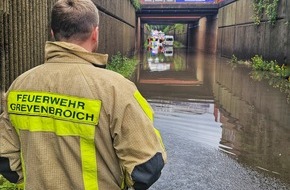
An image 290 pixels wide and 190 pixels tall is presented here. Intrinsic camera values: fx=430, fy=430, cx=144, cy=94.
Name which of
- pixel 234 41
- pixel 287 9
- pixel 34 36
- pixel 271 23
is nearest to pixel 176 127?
pixel 34 36

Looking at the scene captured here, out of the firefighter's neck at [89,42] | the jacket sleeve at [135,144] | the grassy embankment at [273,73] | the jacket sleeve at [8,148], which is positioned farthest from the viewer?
the grassy embankment at [273,73]

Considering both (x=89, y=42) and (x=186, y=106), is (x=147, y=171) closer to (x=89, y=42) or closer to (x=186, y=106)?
(x=89, y=42)

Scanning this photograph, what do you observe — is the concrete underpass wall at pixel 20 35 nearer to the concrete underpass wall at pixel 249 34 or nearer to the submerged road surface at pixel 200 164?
the submerged road surface at pixel 200 164

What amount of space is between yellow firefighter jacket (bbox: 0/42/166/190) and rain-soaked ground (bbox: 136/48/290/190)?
9.55 ft

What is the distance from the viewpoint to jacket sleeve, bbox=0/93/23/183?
2.05 metres

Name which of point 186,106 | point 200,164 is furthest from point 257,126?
point 200,164

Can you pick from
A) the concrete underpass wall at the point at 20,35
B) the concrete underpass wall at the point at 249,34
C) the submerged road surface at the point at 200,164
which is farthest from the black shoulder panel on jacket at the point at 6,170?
the concrete underpass wall at the point at 249,34

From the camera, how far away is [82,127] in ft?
5.99

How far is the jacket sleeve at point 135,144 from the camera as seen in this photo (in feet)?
5.98

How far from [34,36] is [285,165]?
12.6ft

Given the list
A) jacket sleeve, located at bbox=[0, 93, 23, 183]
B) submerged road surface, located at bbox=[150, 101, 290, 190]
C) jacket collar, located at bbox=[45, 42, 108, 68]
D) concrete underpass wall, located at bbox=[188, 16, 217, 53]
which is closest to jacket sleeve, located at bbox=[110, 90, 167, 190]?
jacket collar, located at bbox=[45, 42, 108, 68]

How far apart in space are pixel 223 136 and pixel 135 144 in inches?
Answer: 219

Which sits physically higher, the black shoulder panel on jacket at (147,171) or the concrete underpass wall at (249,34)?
the concrete underpass wall at (249,34)

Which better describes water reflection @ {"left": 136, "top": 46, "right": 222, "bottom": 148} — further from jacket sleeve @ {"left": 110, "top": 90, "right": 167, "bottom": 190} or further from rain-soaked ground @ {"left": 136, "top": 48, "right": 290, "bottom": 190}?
jacket sleeve @ {"left": 110, "top": 90, "right": 167, "bottom": 190}
